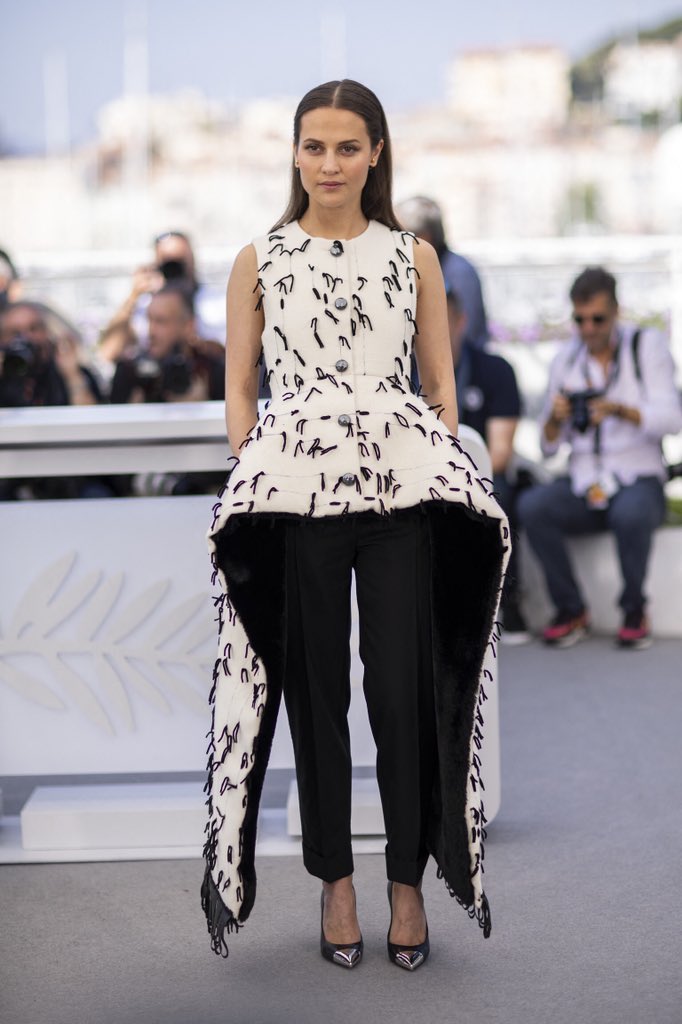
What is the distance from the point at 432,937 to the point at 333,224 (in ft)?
4.00

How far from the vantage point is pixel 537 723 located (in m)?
3.77

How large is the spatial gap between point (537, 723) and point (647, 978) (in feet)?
5.19

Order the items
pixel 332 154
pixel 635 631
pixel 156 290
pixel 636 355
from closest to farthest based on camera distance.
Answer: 1. pixel 332 154
2. pixel 635 631
3. pixel 636 355
4. pixel 156 290

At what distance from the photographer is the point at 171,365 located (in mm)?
4570

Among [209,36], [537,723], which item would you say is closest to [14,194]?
[209,36]

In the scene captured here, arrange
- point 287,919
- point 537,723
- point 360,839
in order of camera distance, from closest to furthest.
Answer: point 287,919
point 360,839
point 537,723

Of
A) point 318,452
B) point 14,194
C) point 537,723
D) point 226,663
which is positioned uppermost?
point 14,194

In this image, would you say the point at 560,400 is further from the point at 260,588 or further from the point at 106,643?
the point at 260,588

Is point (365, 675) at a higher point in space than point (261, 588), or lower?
lower

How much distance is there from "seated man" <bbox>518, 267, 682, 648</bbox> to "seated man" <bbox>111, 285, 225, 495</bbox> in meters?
1.16

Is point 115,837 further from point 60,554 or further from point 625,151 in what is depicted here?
point 625,151

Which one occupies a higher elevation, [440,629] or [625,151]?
[625,151]

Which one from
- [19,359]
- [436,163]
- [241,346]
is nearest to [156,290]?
[19,359]

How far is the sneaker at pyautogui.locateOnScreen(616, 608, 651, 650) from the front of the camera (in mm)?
4559
